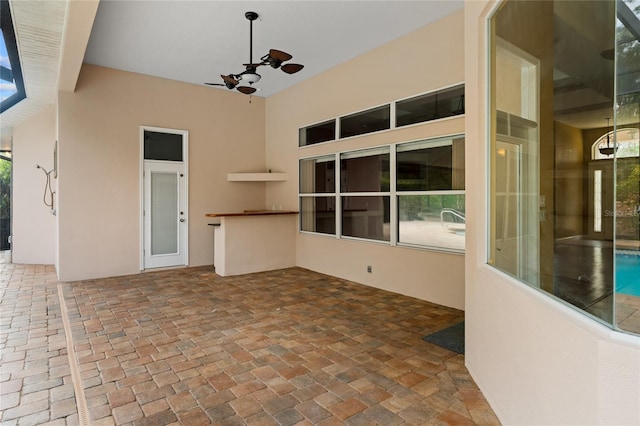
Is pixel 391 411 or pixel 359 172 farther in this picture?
pixel 359 172

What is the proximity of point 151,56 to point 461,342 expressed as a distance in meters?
A: 5.98

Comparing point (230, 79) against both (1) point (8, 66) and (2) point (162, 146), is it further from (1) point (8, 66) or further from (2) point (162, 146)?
(1) point (8, 66)

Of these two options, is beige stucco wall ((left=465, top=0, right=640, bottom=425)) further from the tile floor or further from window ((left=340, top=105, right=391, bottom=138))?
window ((left=340, top=105, right=391, bottom=138))

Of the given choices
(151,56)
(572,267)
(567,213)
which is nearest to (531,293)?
(572,267)

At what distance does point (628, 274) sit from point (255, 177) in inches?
263

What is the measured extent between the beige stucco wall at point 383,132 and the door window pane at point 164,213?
2117mm

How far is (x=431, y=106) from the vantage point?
466cm

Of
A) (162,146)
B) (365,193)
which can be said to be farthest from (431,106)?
(162,146)

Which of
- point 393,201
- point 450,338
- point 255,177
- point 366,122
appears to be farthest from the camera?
point 255,177

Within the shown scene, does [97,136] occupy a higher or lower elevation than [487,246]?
higher

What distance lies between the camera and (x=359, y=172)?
5848 millimetres

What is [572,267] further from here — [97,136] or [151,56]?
[97,136]

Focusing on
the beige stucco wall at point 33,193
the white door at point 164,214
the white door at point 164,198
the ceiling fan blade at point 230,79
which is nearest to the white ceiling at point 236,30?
the ceiling fan blade at point 230,79

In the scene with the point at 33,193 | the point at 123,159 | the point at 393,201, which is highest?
the point at 123,159
